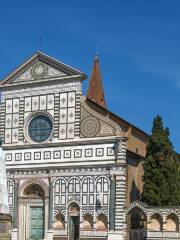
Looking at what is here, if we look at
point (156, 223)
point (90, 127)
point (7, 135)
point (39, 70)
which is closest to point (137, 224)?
point (156, 223)

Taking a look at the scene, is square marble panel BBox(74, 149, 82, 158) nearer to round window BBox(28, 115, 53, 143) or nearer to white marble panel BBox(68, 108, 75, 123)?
white marble panel BBox(68, 108, 75, 123)

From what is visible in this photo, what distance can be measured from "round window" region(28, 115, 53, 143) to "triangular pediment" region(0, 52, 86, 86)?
8.38 feet

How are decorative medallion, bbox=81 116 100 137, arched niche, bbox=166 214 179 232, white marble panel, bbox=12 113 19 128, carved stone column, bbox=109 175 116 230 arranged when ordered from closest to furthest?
arched niche, bbox=166 214 179 232
carved stone column, bbox=109 175 116 230
decorative medallion, bbox=81 116 100 137
white marble panel, bbox=12 113 19 128

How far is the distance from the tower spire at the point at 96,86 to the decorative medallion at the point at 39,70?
64.3 feet

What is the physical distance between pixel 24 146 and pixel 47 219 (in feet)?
16.3

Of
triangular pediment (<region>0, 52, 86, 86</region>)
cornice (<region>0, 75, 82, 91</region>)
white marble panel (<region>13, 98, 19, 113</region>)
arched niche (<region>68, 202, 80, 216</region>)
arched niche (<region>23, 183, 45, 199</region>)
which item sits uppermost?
triangular pediment (<region>0, 52, 86, 86</region>)

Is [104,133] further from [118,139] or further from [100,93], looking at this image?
[100,93]

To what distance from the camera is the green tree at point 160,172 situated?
33.1 meters

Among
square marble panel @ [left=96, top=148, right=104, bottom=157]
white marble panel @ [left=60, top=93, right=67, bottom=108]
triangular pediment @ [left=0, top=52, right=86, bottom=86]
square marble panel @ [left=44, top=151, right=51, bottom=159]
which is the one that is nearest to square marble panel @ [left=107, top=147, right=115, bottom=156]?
square marble panel @ [left=96, top=148, right=104, bottom=157]

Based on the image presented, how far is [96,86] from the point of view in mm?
59938

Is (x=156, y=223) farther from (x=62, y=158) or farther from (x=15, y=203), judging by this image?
(x=15, y=203)

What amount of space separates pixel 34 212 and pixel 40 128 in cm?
536

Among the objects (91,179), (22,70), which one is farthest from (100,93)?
(91,179)

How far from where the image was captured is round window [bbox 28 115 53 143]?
37.8m
